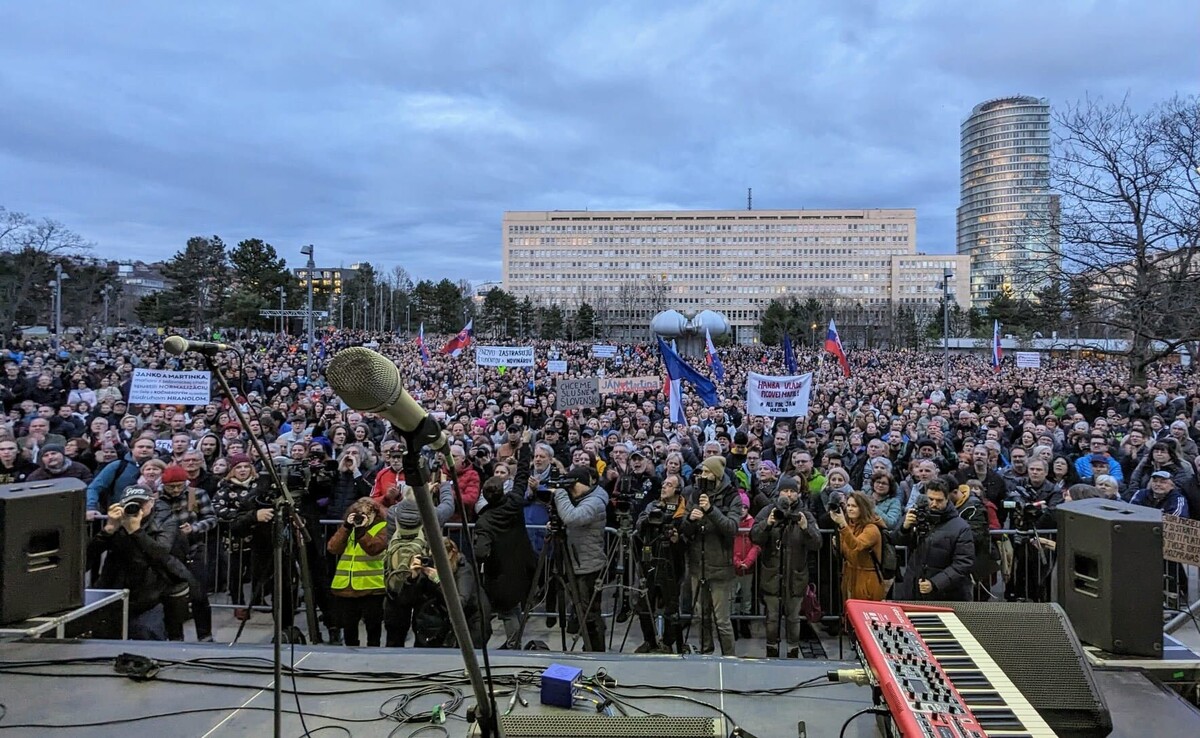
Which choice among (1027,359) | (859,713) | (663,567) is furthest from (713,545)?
(1027,359)

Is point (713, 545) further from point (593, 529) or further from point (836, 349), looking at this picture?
point (836, 349)

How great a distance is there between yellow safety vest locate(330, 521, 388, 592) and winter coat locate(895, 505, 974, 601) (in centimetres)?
442

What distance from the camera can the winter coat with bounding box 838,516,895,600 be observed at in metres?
6.14

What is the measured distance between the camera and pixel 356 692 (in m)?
4.00

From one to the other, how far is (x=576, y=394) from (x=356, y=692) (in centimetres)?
1080

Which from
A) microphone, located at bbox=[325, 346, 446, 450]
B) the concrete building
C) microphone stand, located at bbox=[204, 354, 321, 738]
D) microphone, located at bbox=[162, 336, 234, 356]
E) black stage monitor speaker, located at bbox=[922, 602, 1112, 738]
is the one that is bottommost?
black stage monitor speaker, located at bbox=[922, 602, 1112, 738]

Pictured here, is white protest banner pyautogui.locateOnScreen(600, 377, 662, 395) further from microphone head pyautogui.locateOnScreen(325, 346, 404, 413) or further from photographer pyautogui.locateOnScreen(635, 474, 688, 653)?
microphone head pyautogui.locateOnScreen(325, 346, 404, 413)

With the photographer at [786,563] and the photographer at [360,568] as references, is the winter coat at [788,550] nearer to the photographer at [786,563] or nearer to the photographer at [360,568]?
the photographer at [786,563]

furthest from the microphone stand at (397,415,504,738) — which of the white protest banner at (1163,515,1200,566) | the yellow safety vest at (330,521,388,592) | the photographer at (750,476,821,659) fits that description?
the white protest banner at (1163,515,1200,566)

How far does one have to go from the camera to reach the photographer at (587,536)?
21.0 feet

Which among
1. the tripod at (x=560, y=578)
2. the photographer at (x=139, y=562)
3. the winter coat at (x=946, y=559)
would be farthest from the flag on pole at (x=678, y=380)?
the photographer at (x=139, y=562)

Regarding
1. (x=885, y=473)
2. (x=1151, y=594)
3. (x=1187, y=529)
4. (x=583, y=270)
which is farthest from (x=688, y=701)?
(x=583, y=270)

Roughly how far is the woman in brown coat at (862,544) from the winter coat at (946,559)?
0.26 metres

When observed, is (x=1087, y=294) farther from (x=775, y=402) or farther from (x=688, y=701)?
(x=688, y=701)
